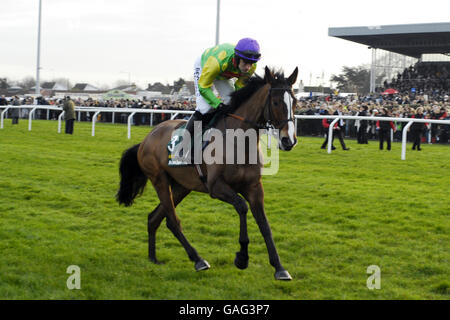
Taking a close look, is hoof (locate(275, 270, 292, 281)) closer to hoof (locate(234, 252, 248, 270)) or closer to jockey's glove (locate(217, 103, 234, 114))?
hoof (locate(234, 252, 248, 270))

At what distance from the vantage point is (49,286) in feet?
13.7

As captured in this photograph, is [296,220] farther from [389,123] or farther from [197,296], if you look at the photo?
[389,123]

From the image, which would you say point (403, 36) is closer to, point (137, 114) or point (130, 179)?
point (137, 114)

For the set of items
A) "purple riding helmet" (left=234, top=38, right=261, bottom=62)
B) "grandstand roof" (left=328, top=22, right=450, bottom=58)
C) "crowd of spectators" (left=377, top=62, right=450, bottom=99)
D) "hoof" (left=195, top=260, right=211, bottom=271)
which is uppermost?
"grandstand roof" (left=328, top=22, right=450, bottom=58)

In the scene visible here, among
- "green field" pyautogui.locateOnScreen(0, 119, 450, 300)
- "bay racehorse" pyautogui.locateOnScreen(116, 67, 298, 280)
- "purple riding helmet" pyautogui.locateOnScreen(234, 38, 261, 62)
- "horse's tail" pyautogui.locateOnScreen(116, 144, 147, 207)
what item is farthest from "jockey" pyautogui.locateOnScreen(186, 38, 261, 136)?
"green field" pyautogui.locateOnScreen(0, 119, 450, 300)

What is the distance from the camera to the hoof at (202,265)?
461 cm

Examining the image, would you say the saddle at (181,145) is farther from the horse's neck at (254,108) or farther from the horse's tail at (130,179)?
the horse's tail at (130,179)

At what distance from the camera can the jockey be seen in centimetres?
458

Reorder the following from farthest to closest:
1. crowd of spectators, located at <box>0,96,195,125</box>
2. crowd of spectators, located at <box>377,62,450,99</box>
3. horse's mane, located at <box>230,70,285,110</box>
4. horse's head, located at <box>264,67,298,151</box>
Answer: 1. crowd of spectators, located at <box>377,62,450,99</box>
2. crowd of spectators, located at <box>0,96,195,125</box>
3. horse's mane, located at <box>230,70,285,110</box>
4. horse's head, located at <box>264,67,298,151</box>

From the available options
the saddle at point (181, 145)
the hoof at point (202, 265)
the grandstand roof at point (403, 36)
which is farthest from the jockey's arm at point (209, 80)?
the grandstand roof at point (403, 36)

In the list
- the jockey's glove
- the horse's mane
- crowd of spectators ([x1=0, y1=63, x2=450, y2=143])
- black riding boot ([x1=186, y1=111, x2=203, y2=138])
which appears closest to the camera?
the horse's mane

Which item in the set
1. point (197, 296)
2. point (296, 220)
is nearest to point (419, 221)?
point (296, 220)

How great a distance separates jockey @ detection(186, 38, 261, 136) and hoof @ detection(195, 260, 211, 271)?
117cm

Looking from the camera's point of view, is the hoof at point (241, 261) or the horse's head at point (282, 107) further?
the hoof at point (241, 261)
